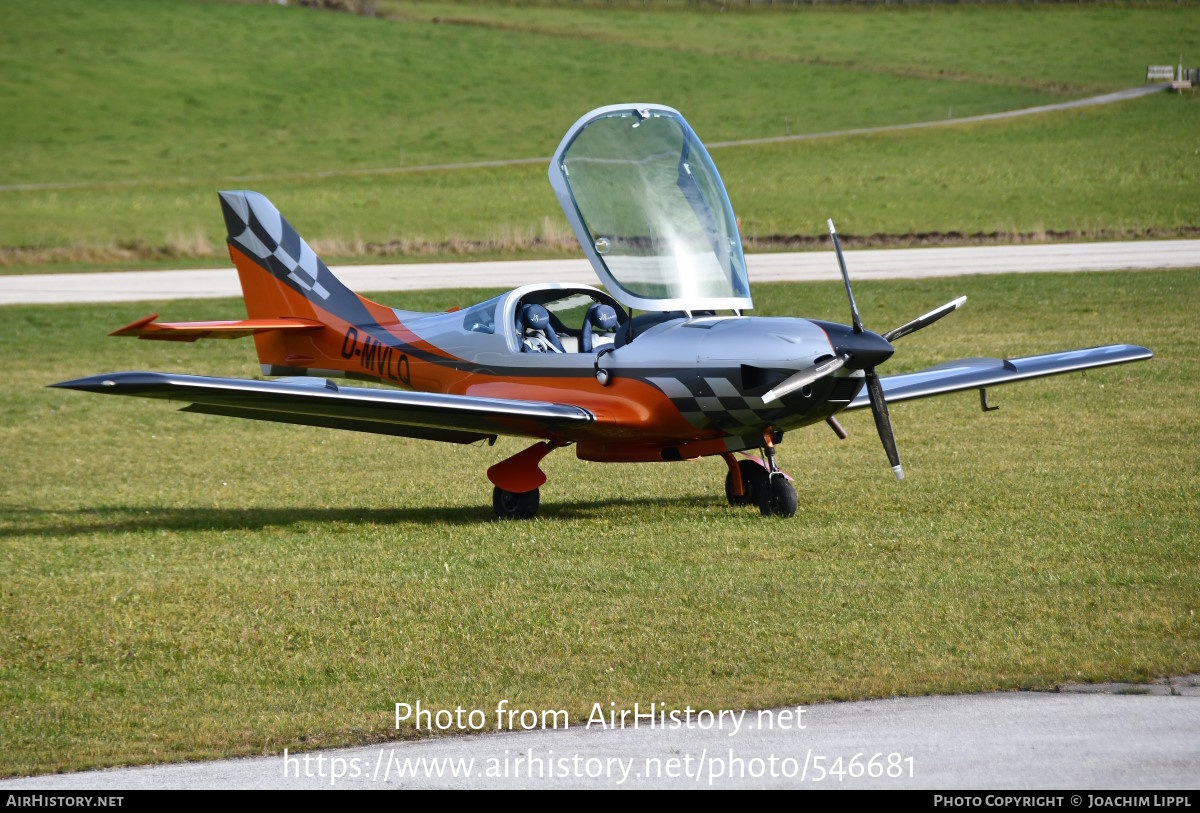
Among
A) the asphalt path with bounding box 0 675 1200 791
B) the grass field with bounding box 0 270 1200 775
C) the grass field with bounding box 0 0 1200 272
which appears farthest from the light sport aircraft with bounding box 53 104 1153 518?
the grass field with bounding box 0 0 1200 272

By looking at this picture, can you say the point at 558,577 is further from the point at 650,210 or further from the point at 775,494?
the point at 650,210

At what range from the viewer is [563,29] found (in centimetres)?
9256

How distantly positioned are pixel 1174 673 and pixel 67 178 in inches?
2489

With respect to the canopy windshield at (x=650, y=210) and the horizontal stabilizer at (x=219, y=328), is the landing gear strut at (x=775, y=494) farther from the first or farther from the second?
the horizontal stabilizer at (x=219, y=328)

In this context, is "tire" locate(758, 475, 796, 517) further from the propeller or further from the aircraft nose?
the aircraft nose

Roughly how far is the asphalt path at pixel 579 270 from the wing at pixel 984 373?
17.7m

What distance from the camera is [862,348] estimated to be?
1066 centimetres

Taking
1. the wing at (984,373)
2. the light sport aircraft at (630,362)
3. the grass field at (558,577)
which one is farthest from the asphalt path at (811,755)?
the wing at (984,373)

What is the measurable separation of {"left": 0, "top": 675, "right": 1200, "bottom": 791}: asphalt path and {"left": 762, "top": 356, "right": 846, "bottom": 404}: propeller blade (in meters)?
3.93

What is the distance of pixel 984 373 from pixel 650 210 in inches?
155

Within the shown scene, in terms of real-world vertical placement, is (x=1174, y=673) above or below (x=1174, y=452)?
above

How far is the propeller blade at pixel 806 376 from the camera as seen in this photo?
1067 centimetres

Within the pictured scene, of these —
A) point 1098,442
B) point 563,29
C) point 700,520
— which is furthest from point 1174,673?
point 563,29

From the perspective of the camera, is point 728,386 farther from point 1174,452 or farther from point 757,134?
point 757,134
